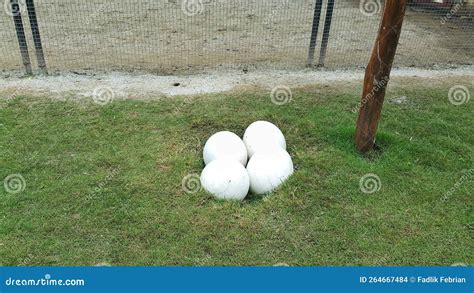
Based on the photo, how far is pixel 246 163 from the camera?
14.1 feet

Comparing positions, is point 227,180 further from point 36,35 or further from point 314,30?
point 36,35

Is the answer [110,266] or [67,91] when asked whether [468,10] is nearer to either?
[67,91]

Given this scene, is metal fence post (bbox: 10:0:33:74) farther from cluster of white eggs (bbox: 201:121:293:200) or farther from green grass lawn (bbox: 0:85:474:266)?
cluster of white eggs (bbox: 201:121:293:200)

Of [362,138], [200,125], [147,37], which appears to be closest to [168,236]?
[200,125]

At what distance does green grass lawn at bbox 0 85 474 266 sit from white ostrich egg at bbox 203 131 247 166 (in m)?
0.21

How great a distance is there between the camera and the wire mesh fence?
21.2 feet

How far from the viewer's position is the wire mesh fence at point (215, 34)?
6465 mm

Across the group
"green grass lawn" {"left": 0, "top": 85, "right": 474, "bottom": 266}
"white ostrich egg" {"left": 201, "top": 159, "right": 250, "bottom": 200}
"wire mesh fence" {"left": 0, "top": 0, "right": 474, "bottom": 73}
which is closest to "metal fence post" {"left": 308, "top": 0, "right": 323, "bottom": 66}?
"wire mesh fence" {"left": 0, "top": 0, "right": 474, "bottom": 73}

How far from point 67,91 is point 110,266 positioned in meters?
2.99

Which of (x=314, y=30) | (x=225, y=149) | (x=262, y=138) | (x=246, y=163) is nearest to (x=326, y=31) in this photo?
(x=314, y=30)

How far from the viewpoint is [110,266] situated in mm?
3248

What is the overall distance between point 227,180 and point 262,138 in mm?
655

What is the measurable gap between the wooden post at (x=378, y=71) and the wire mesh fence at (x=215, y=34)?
2264 millimetres

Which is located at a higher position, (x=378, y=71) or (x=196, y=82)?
(x=378, y=71)
